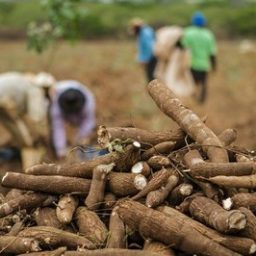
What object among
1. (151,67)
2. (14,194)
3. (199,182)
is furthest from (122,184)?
(151,67)

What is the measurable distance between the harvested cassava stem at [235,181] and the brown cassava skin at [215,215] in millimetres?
111

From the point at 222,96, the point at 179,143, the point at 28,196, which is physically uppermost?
the point at 179,143

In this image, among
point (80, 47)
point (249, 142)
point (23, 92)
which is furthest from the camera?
point (80, 47)

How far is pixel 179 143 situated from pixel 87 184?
2.06 ft

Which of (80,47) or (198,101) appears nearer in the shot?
(198,101)

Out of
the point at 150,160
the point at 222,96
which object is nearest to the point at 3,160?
the point at 150,160

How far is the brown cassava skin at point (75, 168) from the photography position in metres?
4.35

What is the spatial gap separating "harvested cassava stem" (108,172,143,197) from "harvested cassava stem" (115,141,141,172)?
0.07 metres

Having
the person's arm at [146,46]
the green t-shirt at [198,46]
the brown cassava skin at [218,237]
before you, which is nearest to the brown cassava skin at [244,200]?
the brown cassava skin at [218,237]

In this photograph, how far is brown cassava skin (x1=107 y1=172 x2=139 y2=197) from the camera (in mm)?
4184

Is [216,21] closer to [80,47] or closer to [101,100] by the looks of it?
[80,47]

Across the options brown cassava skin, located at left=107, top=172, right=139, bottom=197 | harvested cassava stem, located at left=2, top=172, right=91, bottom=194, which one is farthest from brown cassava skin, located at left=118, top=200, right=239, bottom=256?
harvested cassava stem, located at left=2, top=172, right=91, bottom=194

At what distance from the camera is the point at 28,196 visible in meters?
4.43

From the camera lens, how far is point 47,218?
4266 mm
